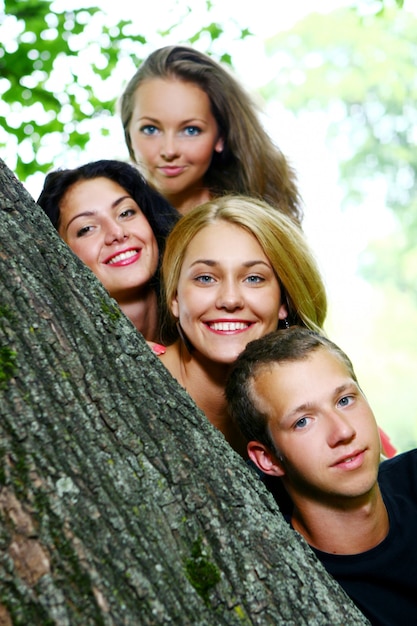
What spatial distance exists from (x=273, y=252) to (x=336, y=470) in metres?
1.27

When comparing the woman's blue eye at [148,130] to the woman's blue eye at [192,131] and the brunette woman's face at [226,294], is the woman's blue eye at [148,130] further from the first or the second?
the brunette woman's face at [226,294]

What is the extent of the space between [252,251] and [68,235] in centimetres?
94

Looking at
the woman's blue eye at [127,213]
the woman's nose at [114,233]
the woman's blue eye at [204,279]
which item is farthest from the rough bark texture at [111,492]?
the woman's blue eye at [127,213]

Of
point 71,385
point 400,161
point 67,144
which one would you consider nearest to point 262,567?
point 71,385

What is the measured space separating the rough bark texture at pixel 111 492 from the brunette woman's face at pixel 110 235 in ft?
6.32

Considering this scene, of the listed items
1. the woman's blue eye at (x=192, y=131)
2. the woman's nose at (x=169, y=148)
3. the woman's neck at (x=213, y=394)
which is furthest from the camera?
the woman's blue eye at (x=192, y=131)

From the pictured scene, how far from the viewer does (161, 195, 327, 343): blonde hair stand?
3609mm

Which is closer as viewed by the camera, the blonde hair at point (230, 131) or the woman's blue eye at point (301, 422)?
the woman's blue eye at point (301, 422)

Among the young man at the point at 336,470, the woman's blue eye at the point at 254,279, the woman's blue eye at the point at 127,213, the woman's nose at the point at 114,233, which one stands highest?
the woman's blue eye at the point at 127,213

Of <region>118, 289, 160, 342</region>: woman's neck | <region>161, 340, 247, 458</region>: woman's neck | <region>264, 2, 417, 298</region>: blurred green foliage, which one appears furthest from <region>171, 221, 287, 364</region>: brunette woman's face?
<region>264, 2, 417, 298</region>: blurred green foliage

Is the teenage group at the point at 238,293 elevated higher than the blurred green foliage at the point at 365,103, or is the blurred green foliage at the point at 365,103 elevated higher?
the blurred green foliage at the point at 365,103

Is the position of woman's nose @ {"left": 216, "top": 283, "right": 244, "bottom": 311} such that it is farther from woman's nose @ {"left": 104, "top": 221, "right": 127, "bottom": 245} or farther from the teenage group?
woman's nose @ {"left": 104, "top": 221, "right": 127, "bottom": 245}

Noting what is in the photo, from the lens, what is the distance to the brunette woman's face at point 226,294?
11.3 ft

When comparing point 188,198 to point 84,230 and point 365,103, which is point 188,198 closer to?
point 84,230
